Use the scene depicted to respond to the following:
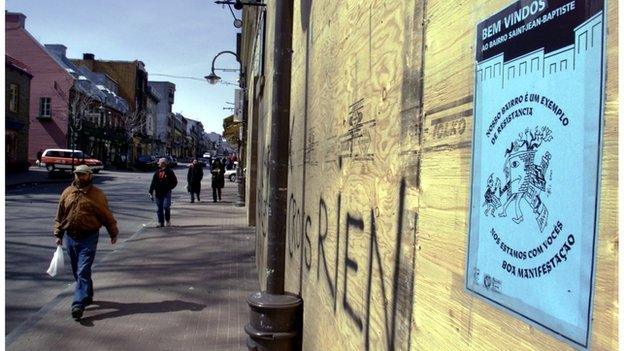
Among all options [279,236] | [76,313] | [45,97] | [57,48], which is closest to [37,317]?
[76,313]

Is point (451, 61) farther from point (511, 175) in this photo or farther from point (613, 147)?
point (613, 147)

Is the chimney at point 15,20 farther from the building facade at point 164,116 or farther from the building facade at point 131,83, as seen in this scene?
the building facade at point 164,116

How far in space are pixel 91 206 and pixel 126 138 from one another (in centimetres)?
6259

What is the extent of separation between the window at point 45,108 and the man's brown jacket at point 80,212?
46031 mm

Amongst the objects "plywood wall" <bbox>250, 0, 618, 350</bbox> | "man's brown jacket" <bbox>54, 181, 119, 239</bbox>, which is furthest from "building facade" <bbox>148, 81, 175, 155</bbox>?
"plywood wall" <bbox>250, 0, 618, 350</bbox>

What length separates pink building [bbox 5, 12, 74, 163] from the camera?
47031 mm

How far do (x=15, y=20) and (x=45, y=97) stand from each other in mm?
6569

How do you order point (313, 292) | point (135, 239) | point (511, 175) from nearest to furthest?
point (511, 175)
point (313, 292)
point (135, 239)

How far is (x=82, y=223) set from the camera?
6.02 metres

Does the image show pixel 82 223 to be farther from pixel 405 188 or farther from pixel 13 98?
pixel 13 98

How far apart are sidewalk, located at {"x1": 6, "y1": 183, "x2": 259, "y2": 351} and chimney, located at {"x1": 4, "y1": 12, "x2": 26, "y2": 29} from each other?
40521 mm

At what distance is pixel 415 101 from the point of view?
2.00m

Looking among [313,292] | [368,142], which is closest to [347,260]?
[368,142]

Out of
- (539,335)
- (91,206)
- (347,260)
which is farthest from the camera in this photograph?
(91,206)
